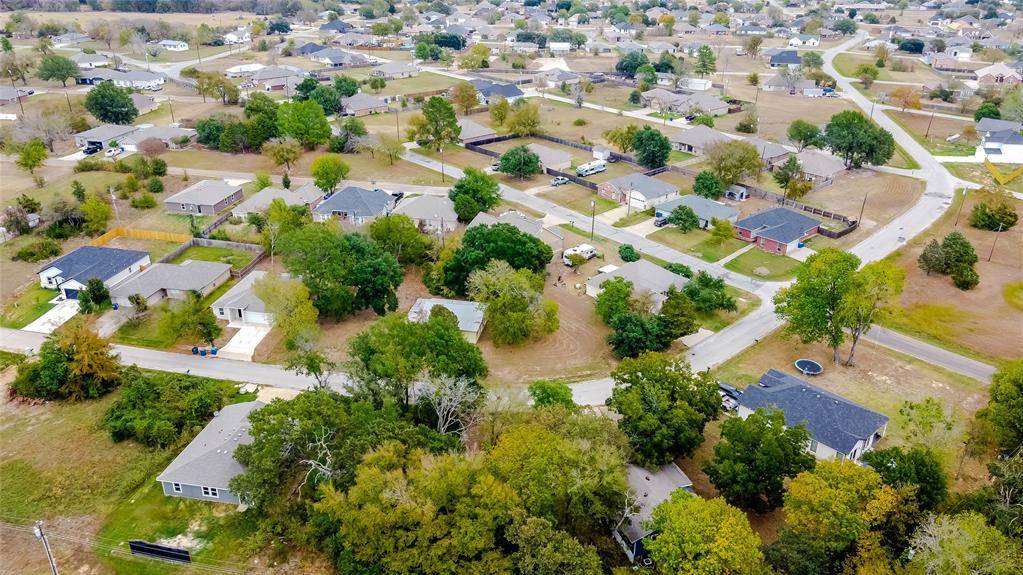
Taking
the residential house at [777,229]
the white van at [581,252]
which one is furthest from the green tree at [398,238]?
the residential house at [777,229]

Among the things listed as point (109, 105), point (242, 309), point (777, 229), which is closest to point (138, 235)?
point (242, 309)

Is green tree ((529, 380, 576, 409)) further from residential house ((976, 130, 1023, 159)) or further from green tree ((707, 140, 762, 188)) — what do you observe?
residential house ((976, 130, 1023, 159))

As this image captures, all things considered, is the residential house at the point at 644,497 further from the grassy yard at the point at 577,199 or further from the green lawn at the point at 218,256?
the grassy yard at the point at 577,199

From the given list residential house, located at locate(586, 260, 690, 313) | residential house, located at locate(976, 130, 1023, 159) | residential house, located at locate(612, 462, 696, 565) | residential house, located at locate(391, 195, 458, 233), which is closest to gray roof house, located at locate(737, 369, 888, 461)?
residential house, located at locate(612, 462, 696, 565)

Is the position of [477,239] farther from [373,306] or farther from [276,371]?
[276,371]

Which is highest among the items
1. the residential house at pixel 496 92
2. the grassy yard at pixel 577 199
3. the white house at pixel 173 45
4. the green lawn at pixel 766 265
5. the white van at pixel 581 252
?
the white house at pixel 173 45

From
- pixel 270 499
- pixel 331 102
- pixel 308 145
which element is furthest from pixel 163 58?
pixel 270 499
